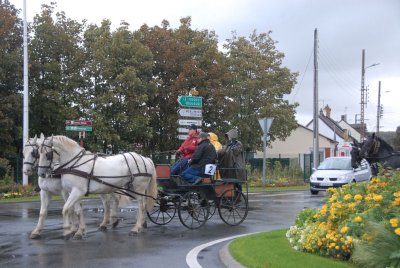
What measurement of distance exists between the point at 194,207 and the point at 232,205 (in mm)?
1198

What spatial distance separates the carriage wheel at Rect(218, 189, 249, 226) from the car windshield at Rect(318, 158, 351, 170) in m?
11.8

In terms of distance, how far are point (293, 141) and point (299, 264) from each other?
51114mm

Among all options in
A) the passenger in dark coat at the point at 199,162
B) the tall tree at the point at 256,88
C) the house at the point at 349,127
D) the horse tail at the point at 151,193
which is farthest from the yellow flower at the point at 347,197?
the house at the point at 349,127

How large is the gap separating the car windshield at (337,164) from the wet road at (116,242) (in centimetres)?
928

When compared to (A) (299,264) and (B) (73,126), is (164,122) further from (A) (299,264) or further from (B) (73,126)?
(A) (299,264)

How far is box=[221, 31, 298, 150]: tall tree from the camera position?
35.8m

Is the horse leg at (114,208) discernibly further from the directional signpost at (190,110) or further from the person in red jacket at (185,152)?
the directional signpost at (190,110)

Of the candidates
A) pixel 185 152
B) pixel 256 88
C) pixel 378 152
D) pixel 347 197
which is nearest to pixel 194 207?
pixel 185 152

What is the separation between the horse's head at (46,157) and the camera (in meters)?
10.6

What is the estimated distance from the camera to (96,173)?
1093cm

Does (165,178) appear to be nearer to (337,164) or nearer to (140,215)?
(140,215)

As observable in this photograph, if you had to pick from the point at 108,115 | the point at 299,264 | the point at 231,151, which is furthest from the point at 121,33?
the point at 299,264

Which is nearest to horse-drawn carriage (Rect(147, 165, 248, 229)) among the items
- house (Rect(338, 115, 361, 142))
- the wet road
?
the wet road

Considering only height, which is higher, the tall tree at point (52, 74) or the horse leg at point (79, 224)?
the tall tree at point (52, 74)
